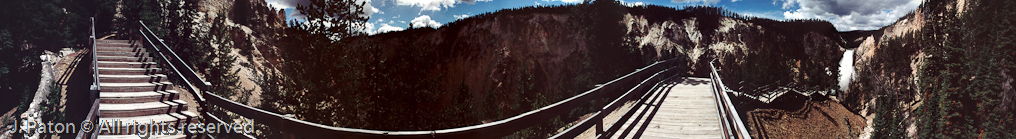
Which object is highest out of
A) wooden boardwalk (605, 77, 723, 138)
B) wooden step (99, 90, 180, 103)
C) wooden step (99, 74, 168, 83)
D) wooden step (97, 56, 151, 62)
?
wooden step (97, 56, 151, 62)

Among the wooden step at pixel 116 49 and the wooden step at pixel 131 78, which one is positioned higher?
the wooden step at pixel 116 49

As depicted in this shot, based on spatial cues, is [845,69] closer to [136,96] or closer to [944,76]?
[944,76]

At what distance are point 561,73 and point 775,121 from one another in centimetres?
1638

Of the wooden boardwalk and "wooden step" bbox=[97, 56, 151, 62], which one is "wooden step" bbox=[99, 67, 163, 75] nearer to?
"wooden step" bbox=[97, 56, 151, 62]

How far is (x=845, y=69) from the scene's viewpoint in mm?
26172

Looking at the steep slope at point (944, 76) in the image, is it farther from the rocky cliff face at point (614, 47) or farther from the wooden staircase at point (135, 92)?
the wooden staircase at point (135, 92)

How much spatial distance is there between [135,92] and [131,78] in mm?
838

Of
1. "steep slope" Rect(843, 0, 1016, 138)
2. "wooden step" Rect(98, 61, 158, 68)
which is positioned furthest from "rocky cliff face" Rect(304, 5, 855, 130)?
"wooden step" Rect(98, 61, 158, 68)

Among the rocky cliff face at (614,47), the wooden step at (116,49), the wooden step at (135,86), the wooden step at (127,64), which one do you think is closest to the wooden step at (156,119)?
the wooden step at (135,86)

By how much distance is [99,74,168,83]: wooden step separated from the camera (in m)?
7.10

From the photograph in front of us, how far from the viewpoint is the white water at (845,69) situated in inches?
930

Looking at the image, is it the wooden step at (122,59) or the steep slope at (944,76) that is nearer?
the wooden step at (122,59)

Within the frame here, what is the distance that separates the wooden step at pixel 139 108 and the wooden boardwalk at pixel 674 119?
693cm

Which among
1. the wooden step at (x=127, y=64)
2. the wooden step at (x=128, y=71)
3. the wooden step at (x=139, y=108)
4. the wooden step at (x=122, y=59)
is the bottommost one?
the wooden step at (x=139, y=108)
